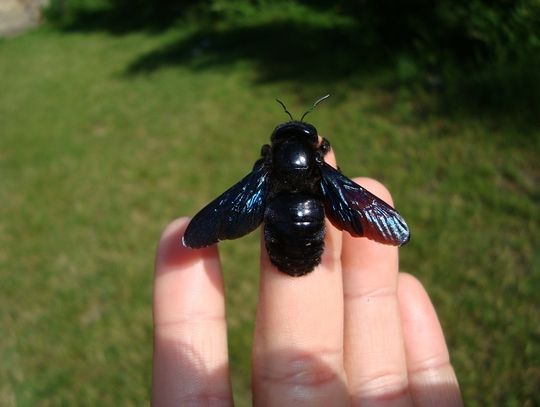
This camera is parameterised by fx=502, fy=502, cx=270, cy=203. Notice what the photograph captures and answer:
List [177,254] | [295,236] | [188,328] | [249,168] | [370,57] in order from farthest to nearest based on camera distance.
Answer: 1. [370,57]
2. [249,168]
3. [177,254]
4. [188,328]
5. [295,236]

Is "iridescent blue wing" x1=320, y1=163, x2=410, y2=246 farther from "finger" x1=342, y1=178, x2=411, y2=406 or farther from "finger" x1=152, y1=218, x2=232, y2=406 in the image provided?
"finger" x1=152, y1=218, x2=232, y2=406

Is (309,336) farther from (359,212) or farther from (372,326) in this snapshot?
(359,212)

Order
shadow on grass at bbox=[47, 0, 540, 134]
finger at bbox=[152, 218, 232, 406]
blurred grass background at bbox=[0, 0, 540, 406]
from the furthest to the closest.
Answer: shadow on grass at bbox=[47, 0, 540, 134] < blurred grass background at bbox=[0, 0, 540, 406] < finger at bbox=[152, 218, 232, 406]

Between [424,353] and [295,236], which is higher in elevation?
[295,236]

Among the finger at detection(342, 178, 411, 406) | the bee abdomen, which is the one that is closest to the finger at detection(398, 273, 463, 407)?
the finger at detection(342, 178, 411, 406)

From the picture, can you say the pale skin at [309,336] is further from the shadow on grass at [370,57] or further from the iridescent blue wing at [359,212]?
the shadow on grass at [370,57]

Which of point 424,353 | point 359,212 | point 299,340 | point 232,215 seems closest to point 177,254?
point 232,215

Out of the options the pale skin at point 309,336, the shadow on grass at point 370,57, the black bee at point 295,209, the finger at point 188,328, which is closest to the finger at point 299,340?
the pale skin at point 309,336
